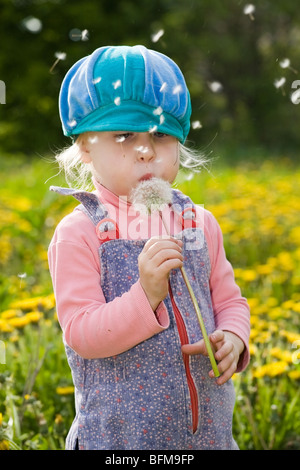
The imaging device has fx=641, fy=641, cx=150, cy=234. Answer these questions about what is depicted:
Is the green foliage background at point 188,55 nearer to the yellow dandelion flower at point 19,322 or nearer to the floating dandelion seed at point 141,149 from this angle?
the yellow dandelion flower at point 19,322

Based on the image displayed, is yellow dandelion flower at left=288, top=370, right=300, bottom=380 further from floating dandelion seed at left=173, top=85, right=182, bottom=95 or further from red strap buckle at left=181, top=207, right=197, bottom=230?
floating dandelion seed at left=173, top=85, right=182, bottom=95

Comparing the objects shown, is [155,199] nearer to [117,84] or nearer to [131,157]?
[131,157]

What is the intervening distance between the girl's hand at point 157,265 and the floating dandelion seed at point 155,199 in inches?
2.0

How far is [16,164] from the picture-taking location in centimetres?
860

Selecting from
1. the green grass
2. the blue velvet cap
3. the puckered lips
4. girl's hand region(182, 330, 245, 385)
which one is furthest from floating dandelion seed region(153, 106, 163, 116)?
girl's hand region(182, 330, 245, 385)

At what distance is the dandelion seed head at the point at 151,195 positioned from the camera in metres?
1.28

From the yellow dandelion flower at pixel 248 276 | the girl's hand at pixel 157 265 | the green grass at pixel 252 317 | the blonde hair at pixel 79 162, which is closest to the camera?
the girl's hand at pixel 157 265

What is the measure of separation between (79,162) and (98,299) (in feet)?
1.10

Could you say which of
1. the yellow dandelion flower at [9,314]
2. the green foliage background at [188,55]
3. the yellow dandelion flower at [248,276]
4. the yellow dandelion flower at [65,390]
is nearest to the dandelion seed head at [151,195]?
the yellow dandelion flower at [65,390]

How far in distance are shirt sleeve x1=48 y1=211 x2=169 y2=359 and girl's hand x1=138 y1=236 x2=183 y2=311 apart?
0.02 meters

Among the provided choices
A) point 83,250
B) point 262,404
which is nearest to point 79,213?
point 83,250

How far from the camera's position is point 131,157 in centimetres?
131

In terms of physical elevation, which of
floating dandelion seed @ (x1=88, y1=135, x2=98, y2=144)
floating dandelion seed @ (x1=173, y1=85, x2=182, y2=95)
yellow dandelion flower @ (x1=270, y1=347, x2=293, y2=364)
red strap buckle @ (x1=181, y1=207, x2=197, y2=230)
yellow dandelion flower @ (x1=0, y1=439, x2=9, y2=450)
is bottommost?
yellow dandelion flower @ (x1=0, y1=439, x2=9, y2=450)

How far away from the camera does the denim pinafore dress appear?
1327 millimetres
